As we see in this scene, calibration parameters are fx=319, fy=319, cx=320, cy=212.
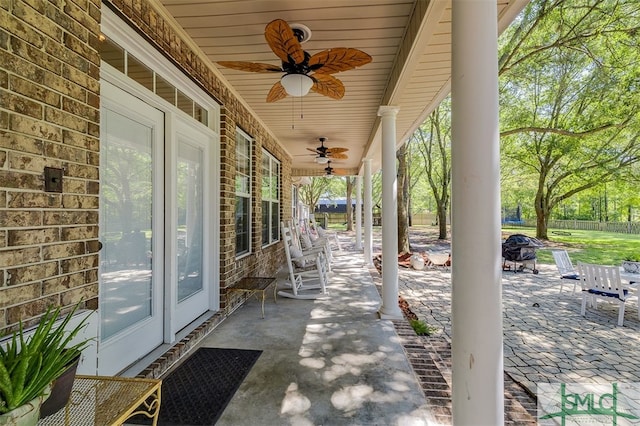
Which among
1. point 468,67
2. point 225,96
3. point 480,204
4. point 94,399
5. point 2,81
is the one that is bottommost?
point 94,399

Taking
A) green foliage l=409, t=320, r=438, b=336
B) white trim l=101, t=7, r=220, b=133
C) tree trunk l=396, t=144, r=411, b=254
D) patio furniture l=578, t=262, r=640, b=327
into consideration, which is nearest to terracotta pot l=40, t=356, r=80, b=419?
white trim l=101, t=7, r=220, b=133

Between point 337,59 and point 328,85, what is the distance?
0.63m

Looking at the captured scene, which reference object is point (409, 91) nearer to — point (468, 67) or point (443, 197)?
point (468, 67)

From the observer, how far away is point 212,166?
374 cm

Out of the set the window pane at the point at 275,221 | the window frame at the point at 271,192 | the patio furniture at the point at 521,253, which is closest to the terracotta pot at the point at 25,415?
the window frame at the point at 271,192

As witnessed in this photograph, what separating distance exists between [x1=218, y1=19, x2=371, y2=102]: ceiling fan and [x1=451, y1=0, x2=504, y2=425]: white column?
1002mm

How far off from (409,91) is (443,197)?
1313 cm

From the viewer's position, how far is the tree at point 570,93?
5699 millimetres

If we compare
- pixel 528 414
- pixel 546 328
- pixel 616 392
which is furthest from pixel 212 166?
→ pixel 546 328

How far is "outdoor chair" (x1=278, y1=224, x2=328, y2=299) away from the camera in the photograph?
492cm

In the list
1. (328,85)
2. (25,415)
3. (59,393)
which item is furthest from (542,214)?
(25,415)

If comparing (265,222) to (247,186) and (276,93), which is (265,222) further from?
(276,93)

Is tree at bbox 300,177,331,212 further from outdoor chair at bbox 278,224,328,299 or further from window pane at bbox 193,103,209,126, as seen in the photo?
window pane at bbox 193,103,209,126

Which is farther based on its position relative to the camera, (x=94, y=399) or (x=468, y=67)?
(x=468, y=67)
